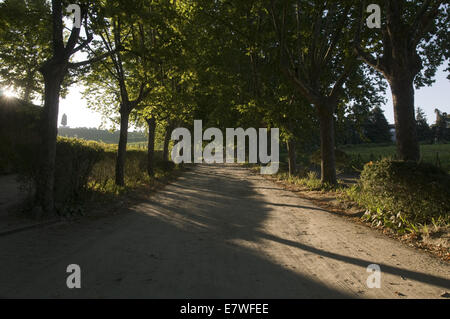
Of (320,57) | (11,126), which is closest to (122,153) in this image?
(11,126)

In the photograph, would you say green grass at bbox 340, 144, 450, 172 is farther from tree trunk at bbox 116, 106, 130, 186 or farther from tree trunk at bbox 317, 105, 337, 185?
tree trunk at bbox 116, 106, 130, 186

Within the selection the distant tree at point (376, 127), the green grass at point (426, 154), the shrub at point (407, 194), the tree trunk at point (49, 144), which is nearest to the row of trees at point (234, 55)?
the tree trunk at point (49, 144)

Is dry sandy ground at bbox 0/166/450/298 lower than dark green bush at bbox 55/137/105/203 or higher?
lower

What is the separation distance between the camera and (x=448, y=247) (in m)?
5.44

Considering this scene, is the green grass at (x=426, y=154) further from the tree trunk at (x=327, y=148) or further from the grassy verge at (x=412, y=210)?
the grassy verge at (x=412, y=210)

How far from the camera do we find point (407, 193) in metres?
7.06

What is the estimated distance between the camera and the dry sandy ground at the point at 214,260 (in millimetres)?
3680

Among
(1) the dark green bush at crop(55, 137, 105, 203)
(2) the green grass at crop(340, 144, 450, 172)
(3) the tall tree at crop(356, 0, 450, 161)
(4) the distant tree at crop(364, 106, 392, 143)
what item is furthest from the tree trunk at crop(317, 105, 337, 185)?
(4) the distant tree at crop(364, 106, 392, 143)

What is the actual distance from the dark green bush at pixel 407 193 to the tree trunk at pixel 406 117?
1.68m

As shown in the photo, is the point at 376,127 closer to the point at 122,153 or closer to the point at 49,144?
the point at 122,153

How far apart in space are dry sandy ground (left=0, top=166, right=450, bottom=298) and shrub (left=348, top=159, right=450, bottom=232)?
71cm

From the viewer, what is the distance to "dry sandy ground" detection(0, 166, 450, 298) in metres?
3.68

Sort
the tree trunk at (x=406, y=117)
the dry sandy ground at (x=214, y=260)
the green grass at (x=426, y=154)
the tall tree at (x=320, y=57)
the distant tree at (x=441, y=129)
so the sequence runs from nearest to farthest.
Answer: the dry sandy ground at (x=214, y=260)
the tree trunk at (x=406, y=117)
the tall tree at (x=320, y=57)
the green grass at (x=426, y=154)
the distant tree at (x=441, y=129)
